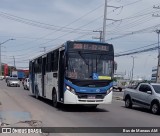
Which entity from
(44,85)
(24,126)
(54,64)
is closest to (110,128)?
(24,126)

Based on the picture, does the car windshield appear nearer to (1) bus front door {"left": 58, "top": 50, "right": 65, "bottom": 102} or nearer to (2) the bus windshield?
(2) the bus windshield

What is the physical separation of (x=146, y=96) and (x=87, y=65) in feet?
13.3

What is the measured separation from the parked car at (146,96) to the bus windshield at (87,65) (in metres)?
2.66

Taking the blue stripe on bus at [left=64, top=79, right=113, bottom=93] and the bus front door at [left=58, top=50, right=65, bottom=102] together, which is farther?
the bus front door at [left=58, top=50, right=65, bottom=102]

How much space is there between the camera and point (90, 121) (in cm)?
1446

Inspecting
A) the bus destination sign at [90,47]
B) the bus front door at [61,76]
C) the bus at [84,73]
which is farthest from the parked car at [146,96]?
the bus front door at [61,76]

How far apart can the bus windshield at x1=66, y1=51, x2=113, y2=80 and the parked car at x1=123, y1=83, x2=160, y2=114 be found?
2.66 m

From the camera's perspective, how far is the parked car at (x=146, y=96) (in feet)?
62.2

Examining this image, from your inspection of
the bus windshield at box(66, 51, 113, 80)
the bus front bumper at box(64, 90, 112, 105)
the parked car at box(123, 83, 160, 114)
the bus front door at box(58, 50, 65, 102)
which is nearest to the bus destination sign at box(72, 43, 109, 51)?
the bus windshield at box(66, 51, 113, 80)

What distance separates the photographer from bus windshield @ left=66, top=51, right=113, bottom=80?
17828mm

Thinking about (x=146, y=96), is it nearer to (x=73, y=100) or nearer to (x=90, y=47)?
(x=90, y=47)

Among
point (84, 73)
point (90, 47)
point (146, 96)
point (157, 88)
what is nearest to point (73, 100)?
point (84, 73)

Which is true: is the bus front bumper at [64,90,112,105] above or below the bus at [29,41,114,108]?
below

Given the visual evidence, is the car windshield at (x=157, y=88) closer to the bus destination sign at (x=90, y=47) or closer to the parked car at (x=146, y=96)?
the parked car at (x=146, y=96)
